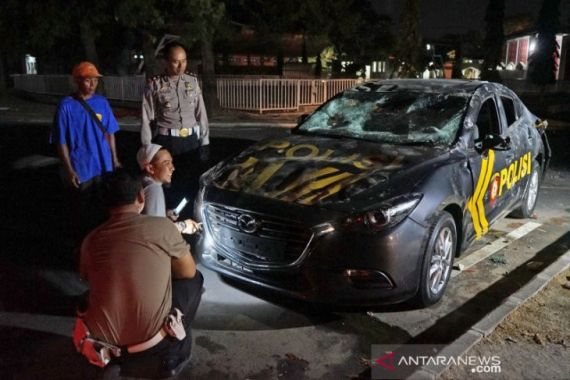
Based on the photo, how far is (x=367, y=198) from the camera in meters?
3.67

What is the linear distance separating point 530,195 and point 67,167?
201 inches

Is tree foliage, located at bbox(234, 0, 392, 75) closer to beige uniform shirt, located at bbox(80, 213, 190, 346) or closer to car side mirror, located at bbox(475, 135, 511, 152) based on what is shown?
car side mirror, located at bbox(475, 135, 511, 152)

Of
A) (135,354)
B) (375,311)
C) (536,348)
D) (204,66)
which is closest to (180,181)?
(375,311)

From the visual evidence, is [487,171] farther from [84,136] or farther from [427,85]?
[84,136]

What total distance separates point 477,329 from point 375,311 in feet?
2.45

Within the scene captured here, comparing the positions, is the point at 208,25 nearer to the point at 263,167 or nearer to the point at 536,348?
the point at 263,167

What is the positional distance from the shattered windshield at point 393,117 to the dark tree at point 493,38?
103ft

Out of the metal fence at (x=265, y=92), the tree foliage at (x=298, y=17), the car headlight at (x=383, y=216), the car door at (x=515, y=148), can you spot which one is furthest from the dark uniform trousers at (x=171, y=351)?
the tree foliage at (x=298, y=17)

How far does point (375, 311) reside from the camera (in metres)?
4.06

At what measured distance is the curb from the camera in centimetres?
317

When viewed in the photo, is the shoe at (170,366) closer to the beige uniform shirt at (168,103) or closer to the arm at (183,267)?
the arm at (183,267)

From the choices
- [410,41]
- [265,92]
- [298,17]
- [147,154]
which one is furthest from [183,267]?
[410,41]

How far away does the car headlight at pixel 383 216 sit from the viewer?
355cm

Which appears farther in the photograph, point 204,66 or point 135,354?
point 204,66
